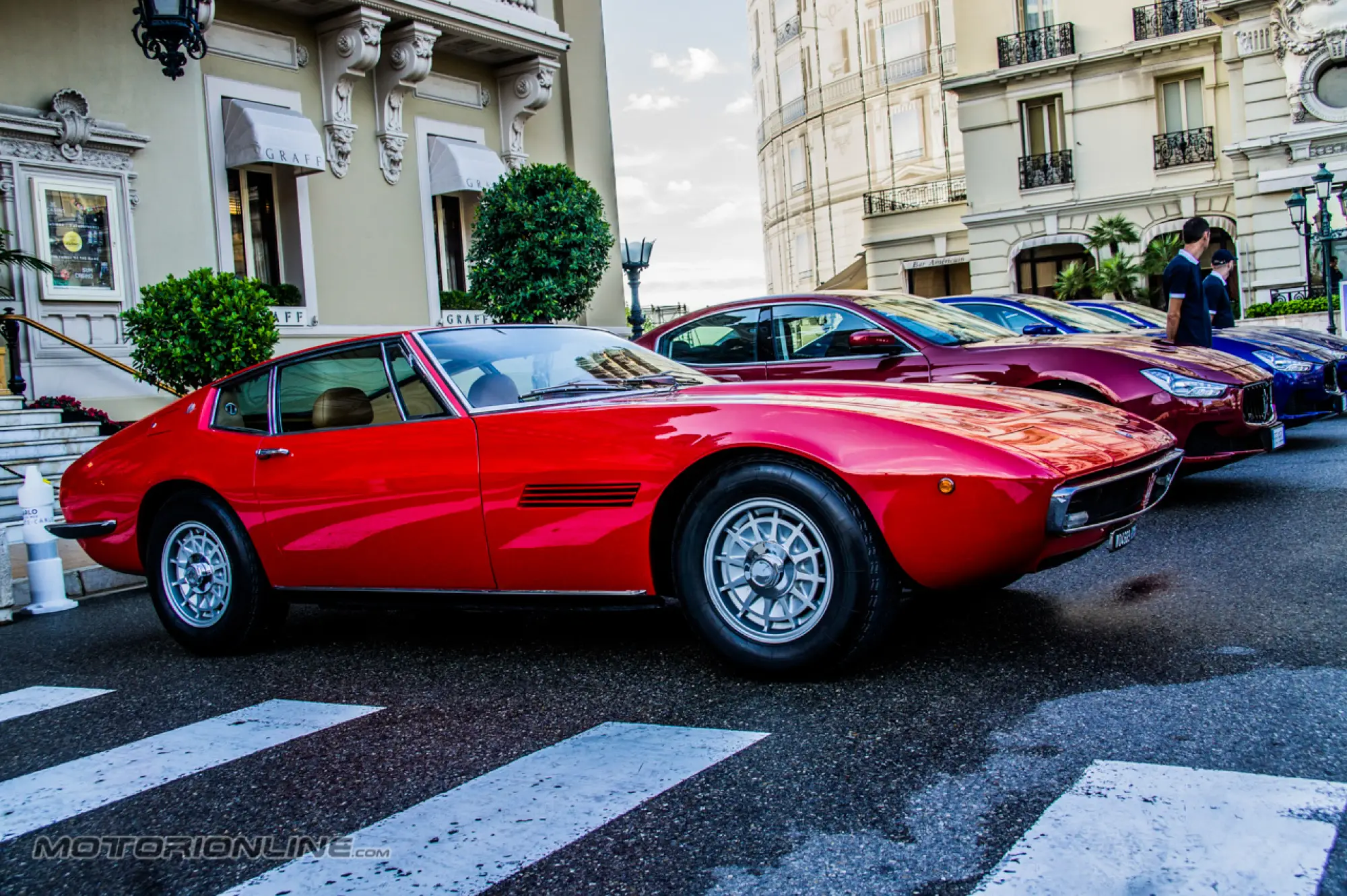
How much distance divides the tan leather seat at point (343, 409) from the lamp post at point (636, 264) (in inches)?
633

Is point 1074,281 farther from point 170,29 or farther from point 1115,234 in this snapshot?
point 170,29

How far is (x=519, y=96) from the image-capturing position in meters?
19.6

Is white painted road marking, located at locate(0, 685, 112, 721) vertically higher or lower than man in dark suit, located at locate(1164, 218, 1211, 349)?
lower

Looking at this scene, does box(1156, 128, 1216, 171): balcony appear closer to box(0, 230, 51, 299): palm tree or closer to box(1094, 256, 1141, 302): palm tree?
box(1094, 256, 1141, 302): palm tree

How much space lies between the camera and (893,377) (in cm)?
753

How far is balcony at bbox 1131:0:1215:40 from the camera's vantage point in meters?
28.6

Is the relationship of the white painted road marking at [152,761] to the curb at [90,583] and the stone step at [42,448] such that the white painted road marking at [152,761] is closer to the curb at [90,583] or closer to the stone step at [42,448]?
the curb at [90,583]

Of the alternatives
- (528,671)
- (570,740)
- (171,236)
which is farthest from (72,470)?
(171,236)

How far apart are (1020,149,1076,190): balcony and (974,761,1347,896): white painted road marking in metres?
30.3

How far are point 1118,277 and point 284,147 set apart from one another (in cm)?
2095

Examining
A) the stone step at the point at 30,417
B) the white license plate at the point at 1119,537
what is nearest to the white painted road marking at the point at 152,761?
the white license plate at the point at 1119,537

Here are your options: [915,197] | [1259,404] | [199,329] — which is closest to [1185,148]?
[915,197]

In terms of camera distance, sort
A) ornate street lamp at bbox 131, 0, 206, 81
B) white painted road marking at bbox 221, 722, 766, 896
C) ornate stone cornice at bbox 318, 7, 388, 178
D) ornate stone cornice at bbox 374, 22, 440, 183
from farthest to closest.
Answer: ornate stone cornice at bbox 374, 22, 440, 183 < ornate stone cornice at bbox 318, 7, 388, 178 < ornate street lamp at bbox 131, 0, 206, 81 < white painted road marking at bbox 221, 722, 766, 896

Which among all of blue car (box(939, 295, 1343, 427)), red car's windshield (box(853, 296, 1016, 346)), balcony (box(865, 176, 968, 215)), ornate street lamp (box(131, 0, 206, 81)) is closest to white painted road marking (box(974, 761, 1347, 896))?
red car's windshield (box(853, 296, 1016, 346))
